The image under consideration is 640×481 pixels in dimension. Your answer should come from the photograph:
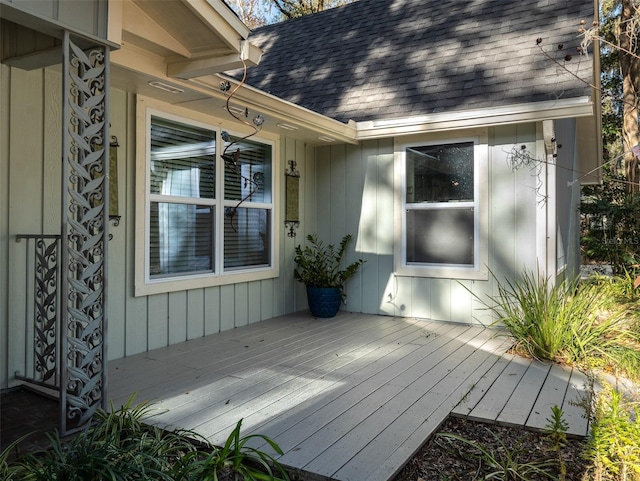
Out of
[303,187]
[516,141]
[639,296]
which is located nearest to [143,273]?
[303,187]

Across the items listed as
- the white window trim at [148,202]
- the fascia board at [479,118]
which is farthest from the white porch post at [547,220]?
the white window trim at [148,202]

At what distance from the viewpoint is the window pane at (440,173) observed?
5.38 meters

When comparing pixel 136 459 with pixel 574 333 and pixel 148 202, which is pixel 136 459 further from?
pixel 574 333

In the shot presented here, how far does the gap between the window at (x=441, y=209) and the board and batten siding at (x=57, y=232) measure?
1527 millimetres

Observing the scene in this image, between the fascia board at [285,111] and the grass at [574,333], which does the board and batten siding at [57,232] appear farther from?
the grass at [574,333]

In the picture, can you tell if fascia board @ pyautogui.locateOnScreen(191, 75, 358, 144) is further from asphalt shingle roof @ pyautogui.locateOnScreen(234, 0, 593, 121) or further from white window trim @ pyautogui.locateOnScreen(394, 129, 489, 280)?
white window trim @ pyautogui.locateOnScreen(394, 129, 489, 280)

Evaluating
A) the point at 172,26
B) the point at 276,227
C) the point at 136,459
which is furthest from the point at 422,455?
the point at 276,227

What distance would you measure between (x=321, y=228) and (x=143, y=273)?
2.71 meters

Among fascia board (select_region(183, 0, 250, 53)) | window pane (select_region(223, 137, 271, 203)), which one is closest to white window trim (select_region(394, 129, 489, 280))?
window pane (select_region(223, 137, 271, 203))

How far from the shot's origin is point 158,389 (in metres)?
3.18

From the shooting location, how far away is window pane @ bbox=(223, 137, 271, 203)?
5007mm

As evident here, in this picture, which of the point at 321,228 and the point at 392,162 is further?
the point at 321,228

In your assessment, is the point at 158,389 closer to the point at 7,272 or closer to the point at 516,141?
the point at 7,272

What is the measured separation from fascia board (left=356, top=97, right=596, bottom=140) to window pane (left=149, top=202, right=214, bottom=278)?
2.15m
